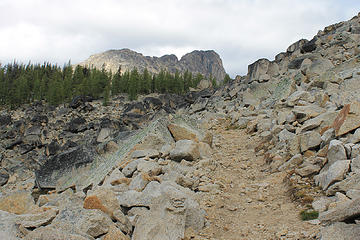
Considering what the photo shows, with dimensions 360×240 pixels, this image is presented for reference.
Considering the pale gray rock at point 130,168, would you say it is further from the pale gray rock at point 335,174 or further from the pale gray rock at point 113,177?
the pale gray rock at point 335,174

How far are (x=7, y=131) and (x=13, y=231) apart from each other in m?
66.4

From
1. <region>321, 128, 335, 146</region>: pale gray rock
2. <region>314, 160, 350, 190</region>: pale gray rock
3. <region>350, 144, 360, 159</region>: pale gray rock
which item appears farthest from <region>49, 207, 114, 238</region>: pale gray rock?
<region>321, 128, 335, 146</region>: pale gray rock

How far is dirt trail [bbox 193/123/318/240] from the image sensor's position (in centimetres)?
731

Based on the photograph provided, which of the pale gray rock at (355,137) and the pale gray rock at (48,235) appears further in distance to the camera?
the pale gray rock at (355,137)

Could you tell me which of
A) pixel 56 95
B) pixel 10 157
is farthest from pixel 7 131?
pixel 56 95

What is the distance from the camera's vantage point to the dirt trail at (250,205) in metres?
7.31

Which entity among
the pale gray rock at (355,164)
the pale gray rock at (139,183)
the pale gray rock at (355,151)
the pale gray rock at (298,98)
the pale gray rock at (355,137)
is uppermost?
the pale gray rock at (298,98)

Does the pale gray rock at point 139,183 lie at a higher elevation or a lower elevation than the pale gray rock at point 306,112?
lower

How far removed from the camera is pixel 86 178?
1321 cm

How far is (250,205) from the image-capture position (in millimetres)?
9359

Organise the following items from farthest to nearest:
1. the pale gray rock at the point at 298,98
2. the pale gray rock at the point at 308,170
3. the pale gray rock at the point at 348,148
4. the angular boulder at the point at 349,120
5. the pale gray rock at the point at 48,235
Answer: the pale gray rock at the point at 298,98
the angular boulder at the point at 349,120
the pale gray rock at the point at 308,170
the pale gray rock at the point at 348,148
the pale gray rock at the point at 48,235

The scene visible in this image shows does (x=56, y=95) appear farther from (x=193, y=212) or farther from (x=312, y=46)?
(x=193, y=212)

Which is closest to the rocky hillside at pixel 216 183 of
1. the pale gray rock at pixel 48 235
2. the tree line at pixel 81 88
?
the pale gray rock at pixel 48 235

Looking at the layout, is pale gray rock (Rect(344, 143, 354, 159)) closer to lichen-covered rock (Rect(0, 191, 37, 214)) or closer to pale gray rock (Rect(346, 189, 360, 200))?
pale gray rock (Rect(346, 189, 360, 200))
